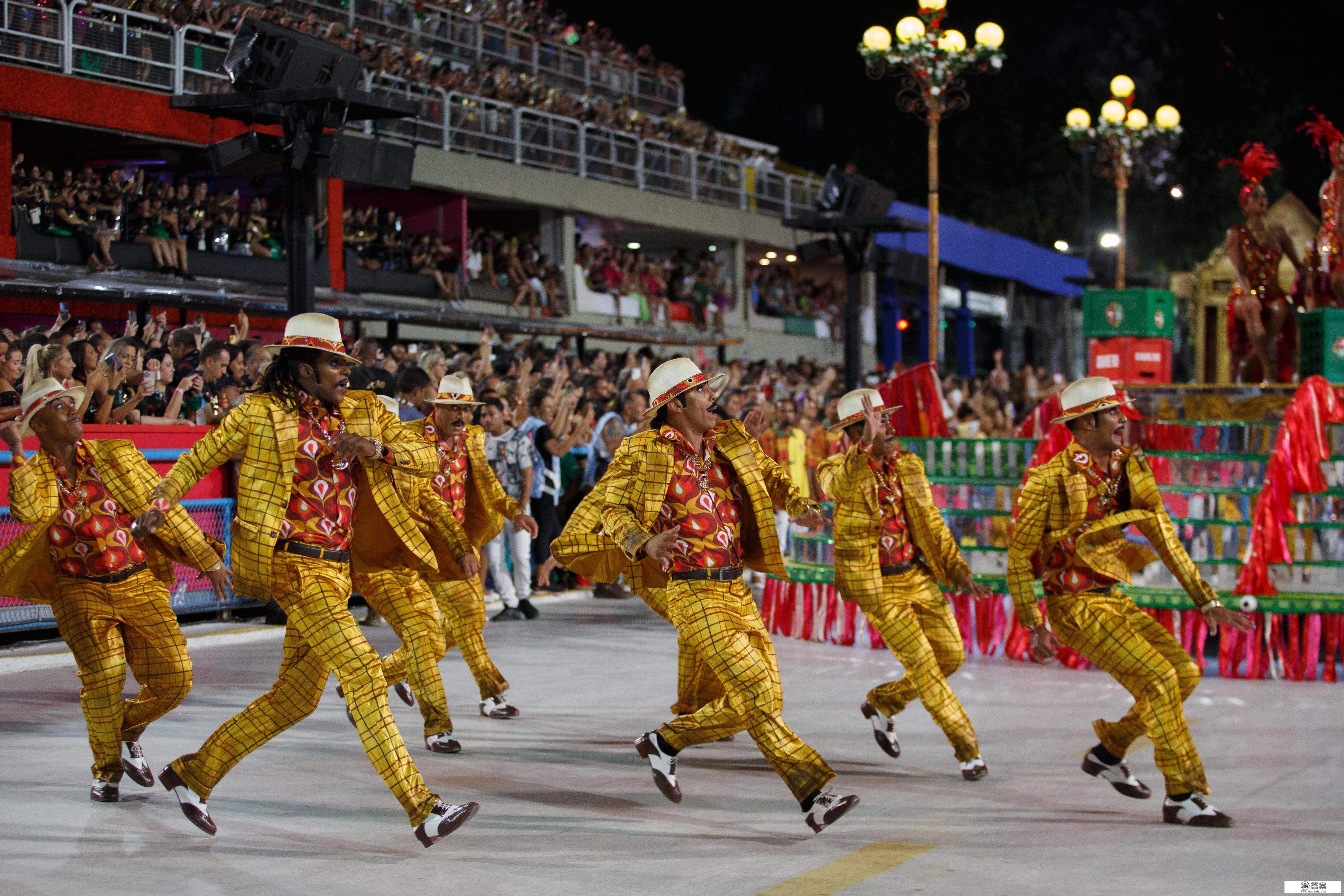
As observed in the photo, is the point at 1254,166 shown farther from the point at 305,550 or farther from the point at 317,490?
the point at 305,550

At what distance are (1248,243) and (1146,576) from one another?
3.75m

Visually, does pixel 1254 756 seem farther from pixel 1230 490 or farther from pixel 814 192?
pixel 814 192

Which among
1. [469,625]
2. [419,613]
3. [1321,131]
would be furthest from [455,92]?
[419,613]

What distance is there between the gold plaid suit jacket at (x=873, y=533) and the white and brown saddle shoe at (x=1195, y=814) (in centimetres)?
174

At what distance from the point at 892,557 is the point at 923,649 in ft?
1.87

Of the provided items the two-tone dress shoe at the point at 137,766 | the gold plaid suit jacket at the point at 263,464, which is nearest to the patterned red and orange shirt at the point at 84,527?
the gold plaid suit jacket at the point at 263,464

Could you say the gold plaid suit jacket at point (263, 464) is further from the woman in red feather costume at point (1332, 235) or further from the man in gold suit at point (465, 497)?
the woman in red feather costume at point (1332, 235)

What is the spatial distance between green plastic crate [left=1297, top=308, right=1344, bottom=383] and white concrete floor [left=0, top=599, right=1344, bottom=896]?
2.66 metres

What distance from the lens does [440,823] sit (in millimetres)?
5484

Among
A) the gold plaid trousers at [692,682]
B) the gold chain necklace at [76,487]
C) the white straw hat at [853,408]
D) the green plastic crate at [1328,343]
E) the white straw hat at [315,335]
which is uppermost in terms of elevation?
the green plastic crate at [1328,343]

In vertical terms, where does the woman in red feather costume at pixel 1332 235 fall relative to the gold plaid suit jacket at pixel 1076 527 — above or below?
above

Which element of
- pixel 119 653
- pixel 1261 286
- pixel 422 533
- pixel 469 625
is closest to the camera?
pixel 119 653

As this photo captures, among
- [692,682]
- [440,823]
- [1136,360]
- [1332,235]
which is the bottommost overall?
[440,823]

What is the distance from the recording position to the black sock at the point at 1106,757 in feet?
21.8
